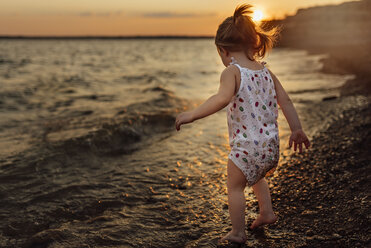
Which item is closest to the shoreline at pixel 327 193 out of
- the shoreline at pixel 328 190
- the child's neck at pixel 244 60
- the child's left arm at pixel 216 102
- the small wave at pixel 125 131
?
the shoreline at pixel 328 190

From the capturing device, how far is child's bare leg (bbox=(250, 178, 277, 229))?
238 centimetres

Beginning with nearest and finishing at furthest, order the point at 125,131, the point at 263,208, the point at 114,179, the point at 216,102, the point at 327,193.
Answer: the point at 216,102 → the point at 263,208 → the point at 327,193 → the point at 114,179 → the point at 125,131

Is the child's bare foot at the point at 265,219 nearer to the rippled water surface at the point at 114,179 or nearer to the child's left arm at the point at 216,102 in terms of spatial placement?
the rippled water surface at the point at 114,179

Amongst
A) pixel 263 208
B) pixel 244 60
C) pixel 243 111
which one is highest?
pixel 244 60

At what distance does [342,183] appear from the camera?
2893mm

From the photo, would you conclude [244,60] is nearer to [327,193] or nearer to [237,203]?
[237,203]

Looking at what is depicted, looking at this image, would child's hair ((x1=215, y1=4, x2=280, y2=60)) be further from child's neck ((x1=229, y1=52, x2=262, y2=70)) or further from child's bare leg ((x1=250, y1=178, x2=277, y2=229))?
child's bare leg ((x1=250, y1=178, x2=277, y2=229))

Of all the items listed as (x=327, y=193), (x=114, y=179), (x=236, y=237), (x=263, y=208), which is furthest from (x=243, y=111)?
(x=114, y=179)

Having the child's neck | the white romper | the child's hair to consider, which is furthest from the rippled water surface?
the child's hair

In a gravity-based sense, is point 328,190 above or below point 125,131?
above

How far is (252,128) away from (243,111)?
13cm

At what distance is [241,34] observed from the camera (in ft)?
7.47

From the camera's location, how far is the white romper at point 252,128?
2.24m

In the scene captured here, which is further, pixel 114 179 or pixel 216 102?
pixel 114 179
